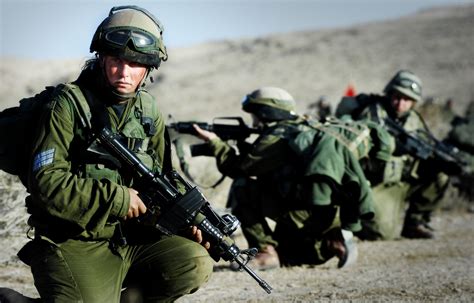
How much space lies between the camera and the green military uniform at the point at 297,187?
6559 millimetres

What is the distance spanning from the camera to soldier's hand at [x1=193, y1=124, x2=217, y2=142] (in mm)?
6938

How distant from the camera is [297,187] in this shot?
6.68m

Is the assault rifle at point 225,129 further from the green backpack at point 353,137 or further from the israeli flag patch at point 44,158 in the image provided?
the israeli flag patch at point 44,158

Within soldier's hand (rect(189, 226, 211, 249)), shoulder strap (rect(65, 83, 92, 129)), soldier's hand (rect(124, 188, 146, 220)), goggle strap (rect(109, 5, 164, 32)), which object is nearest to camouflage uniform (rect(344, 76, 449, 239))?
soldier's hand (rect(189, 226, 211, 249))

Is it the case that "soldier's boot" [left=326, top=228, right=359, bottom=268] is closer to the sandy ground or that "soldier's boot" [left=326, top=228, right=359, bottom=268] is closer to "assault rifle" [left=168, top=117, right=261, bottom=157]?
the sandy ground

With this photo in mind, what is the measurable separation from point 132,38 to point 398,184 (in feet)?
17.4

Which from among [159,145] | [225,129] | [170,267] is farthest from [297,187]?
[170,267]

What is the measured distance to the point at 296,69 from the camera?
4372cm

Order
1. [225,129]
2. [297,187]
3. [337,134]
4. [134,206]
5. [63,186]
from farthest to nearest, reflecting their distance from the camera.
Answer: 1. [225,129]
2. [337,134]
3. [297,187]
4. [134,206]
5. [63,186]

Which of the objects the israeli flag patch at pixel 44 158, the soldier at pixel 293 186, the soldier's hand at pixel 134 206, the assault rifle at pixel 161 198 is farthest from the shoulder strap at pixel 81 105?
the soldier at pixel 293 186

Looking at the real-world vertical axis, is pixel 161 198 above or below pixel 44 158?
below

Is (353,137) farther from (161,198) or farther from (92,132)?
(92,132)

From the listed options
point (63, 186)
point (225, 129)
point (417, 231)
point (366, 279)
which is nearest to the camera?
point (63, 186)

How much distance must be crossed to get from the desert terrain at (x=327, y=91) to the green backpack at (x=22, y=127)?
1.67m
